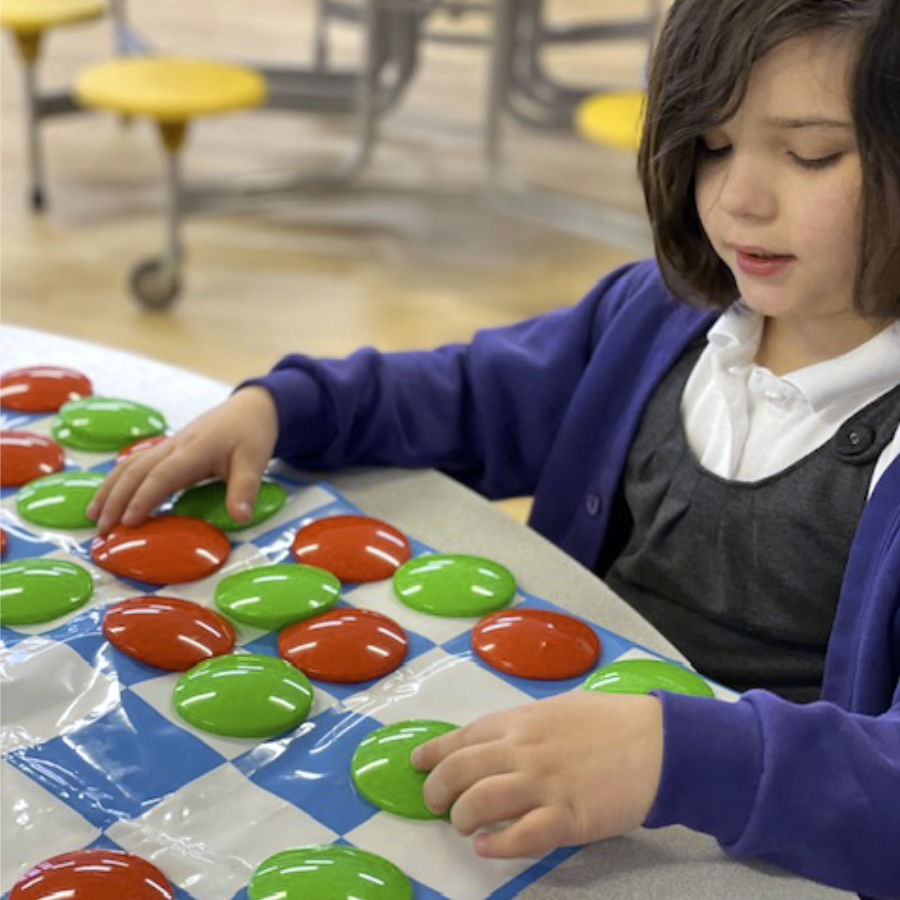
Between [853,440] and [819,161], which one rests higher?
[819,161]

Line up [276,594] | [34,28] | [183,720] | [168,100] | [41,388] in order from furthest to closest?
[34,28]
[168,100]
[41,388]
[276,594]
[183,720]

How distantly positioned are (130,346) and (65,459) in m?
1.83

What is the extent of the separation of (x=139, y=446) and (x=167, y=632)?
0.74 ft

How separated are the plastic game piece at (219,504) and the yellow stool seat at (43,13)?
2.58m

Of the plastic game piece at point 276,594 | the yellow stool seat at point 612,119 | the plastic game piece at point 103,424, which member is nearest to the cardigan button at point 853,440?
the plastic game piece at point 276,594

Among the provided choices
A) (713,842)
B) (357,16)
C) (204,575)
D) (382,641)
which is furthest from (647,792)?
(357,16)

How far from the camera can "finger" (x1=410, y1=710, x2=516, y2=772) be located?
764 millimetres

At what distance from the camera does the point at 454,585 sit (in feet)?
3.05

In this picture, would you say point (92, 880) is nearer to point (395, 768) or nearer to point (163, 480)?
point (395, 768)

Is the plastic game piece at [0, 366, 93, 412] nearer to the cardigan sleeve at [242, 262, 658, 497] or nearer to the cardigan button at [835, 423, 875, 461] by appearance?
the cardigan sleeve at [242, 262, 658, 497]

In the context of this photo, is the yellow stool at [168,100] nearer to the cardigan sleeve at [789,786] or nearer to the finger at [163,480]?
the finger at [163,480]

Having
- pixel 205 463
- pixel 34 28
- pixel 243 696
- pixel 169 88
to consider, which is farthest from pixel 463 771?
pixel 34 28

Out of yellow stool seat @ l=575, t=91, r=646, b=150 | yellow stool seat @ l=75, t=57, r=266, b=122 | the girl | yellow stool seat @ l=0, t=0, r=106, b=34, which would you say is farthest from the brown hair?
yellow stool seat @ l=0, t=0, r=106, b=34

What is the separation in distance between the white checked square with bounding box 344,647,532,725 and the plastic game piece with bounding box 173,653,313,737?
0.03 metres
